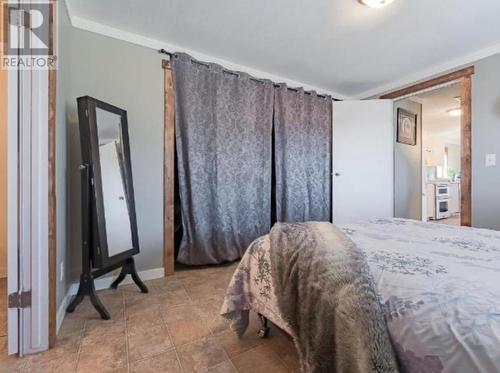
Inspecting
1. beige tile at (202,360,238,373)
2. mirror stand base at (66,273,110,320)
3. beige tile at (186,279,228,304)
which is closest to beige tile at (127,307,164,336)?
mirror stand base at (66,273,110,320)

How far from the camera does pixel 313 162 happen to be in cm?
Answer: 354

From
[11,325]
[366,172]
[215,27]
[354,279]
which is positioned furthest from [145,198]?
[366,172]

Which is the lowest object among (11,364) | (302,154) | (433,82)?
(11,364)

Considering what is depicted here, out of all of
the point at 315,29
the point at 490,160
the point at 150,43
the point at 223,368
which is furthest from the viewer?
the point at 490,160

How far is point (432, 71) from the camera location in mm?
3047

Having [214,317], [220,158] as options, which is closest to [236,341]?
[214,317]

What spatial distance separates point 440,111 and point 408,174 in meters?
1.78

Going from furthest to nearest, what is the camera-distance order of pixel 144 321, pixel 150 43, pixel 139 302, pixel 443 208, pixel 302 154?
pixel 443 208
pixel 302 154
pixel 150 43
pixel 139 302
pixel 144 321

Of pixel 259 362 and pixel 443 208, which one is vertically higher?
pixel 443 208

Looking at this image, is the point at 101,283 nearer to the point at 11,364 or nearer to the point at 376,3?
the point at 11,364

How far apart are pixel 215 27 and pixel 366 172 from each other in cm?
262

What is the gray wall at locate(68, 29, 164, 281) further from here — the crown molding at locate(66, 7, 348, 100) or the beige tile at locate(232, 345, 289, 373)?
the beige tile at locate(232, 345, 289, 373)

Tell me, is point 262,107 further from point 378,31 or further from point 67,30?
point 67,30

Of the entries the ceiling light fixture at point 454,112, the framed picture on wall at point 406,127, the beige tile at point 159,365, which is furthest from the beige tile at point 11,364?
the ceiling light fixture at point 454,112
